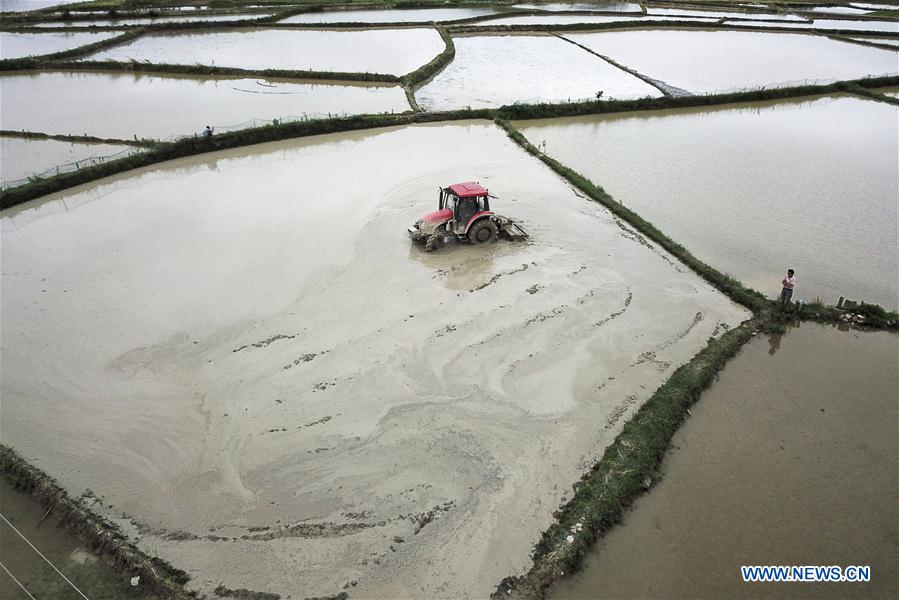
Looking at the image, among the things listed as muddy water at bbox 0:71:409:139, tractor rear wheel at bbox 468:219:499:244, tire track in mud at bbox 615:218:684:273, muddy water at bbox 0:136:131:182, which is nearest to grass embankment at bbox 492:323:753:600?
tire track in mud at bbox 615:218:684:273

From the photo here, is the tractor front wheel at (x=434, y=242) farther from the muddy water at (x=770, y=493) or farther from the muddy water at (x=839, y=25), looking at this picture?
the muddy water at (x=839, y=25)

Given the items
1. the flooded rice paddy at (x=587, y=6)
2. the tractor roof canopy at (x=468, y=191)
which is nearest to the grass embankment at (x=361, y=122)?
the tractor roof canopy at (x=468, y=191)

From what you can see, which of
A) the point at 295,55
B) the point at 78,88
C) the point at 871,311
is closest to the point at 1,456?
the point at 871,311

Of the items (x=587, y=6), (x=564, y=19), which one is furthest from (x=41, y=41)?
(x=587, y=6)

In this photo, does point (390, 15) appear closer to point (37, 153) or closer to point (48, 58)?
point (48, 58)

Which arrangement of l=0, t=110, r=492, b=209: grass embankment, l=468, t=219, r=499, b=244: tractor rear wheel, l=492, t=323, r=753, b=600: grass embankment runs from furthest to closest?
1. l=0, t=110, r=492, b=209: grass embankment
2. l=468, t=219, r=499, b=244: tractor rear wheel
3. l=492, t=323, r=753, b=600: grass embankment

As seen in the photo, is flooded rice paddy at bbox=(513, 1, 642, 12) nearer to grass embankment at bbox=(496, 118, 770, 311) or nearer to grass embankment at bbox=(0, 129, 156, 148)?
grass embankment at bbox=(496, 118, 770, 311)
